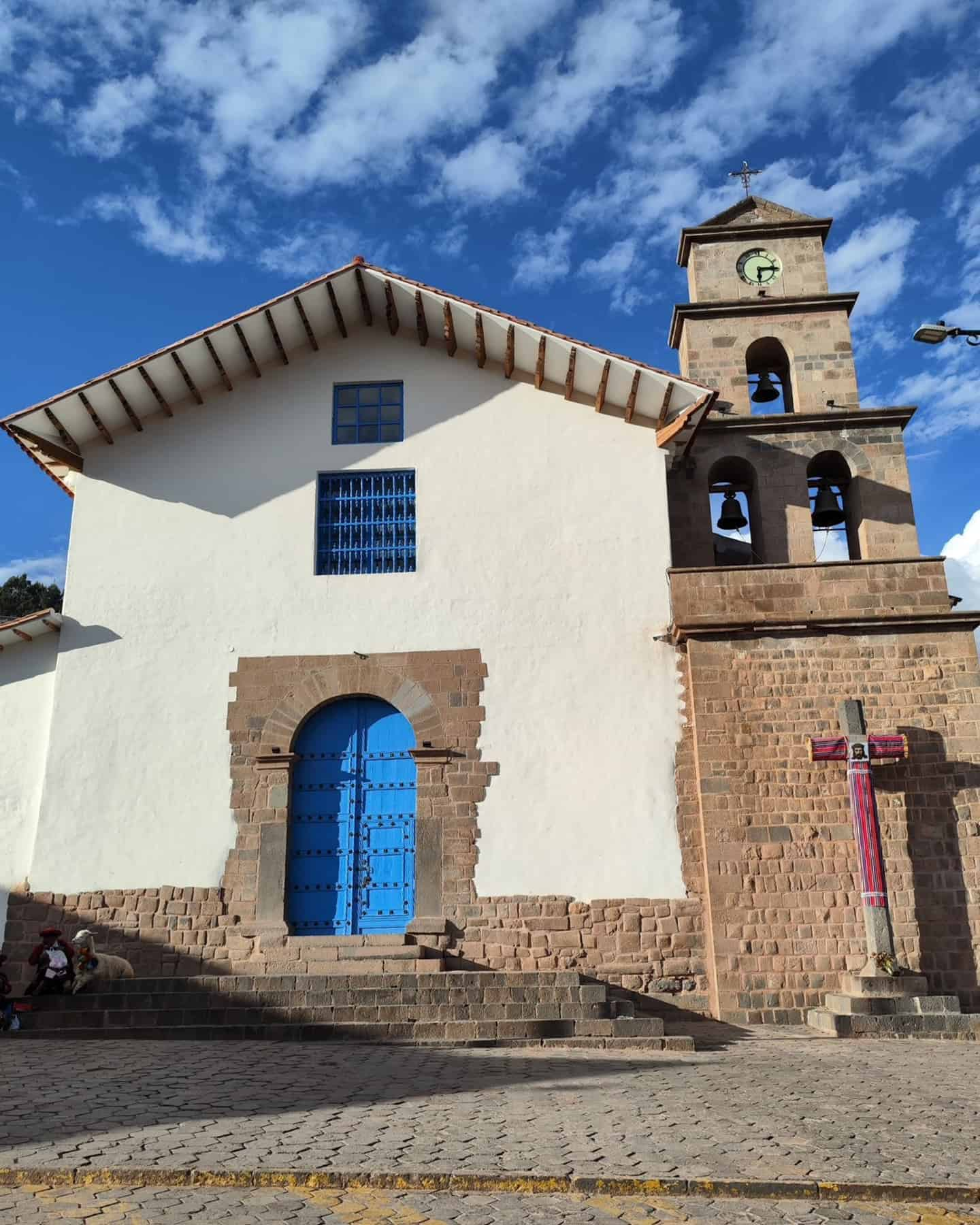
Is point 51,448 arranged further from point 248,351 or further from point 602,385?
point 602,385

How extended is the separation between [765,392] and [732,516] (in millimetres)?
2093

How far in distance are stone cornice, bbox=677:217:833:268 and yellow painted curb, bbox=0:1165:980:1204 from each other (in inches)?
501

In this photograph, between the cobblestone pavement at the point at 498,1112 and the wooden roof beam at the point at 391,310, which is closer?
the cobblestone pavement at the point at 498,1112

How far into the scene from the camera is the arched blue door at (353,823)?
38.8ft

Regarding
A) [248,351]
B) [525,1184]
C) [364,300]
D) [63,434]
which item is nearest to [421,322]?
[364,300]

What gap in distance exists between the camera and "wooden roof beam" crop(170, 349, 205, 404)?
13.3 metres

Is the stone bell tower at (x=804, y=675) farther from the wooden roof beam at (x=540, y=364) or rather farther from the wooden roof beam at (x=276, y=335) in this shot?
the wooden roof beam at (x=276, y=335)

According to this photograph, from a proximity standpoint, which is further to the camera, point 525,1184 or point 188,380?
point 188,380

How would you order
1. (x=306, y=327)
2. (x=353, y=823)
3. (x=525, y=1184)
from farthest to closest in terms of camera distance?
(x=306, y=327), (x=353, y=823), (x=525, y=1184)

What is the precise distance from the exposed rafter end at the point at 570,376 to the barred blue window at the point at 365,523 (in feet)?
7.14

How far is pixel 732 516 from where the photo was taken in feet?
44.9

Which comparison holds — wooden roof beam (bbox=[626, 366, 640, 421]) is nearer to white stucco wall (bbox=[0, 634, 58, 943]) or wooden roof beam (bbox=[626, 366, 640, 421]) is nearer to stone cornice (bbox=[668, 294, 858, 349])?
stone cornice (bbox=[668, 294, 858, 349])

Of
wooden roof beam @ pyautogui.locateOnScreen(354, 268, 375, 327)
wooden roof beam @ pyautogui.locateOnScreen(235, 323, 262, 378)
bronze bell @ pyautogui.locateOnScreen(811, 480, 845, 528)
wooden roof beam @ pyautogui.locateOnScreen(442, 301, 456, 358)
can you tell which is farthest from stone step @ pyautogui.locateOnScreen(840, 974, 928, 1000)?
wooden roof beam @ pyautogui.locateOnScreen(235, 323, 262, 378)

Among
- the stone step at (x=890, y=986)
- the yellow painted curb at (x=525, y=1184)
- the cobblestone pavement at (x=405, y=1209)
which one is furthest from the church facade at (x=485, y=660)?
the cobblestone pavement at (x=405, y=1209)
